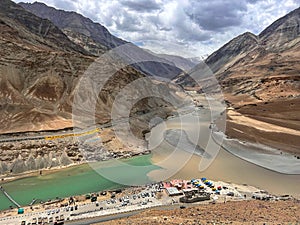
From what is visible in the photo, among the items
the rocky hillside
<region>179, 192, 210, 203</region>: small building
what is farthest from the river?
<region>179, 192, 210, 203</region>: small building

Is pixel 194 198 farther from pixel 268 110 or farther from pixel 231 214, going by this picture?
pixel 268 110

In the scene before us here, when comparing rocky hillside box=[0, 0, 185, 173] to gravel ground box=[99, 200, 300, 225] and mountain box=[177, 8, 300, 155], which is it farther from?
gravel ground box=[99, 200, 300, 225]

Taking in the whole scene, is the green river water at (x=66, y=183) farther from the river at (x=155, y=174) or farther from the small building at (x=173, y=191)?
the small building at (x=173, y=191)

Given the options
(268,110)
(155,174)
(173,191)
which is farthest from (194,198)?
(268,110)

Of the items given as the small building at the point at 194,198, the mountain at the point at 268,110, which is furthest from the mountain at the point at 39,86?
the small building at the point at 194,198

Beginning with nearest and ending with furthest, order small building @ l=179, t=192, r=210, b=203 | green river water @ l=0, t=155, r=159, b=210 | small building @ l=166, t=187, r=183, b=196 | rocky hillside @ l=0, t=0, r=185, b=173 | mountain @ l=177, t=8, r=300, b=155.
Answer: small building @ l=179, t=192, r=210, b=203
small building @ l=166, t=187, r=183, b=196
green river water @ l=0, t=155, r=159, b=210
rocky hillside @ l=0, t=0, r=185, b=173
mountain @ l=177, t=8, r=300, b=155

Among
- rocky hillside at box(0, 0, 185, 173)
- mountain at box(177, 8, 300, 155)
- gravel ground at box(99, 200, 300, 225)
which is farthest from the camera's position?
mountain at box(177, 8, 300, 155)

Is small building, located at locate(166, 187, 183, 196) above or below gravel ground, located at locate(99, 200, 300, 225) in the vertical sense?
below

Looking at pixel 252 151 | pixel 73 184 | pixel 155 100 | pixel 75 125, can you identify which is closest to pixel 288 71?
pixel 155 100
